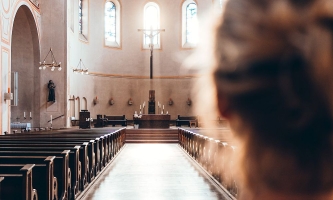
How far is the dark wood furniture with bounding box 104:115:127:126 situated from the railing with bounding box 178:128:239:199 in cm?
1145

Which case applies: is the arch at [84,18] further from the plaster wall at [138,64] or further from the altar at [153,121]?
the altar at [153,121]

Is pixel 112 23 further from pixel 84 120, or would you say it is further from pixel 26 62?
pixel 84 120

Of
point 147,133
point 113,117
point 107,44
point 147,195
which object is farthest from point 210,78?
point 107,44

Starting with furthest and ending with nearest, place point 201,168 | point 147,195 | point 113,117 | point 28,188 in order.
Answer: point 113,117, point 201,168, point 147,195, point 28,188

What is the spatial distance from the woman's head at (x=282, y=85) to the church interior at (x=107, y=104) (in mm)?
63

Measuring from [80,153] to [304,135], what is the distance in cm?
577

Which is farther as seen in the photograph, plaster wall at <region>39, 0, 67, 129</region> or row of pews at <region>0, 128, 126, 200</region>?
plaster wall at <region>39, 0, 67, 129</region>

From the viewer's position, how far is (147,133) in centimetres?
1769

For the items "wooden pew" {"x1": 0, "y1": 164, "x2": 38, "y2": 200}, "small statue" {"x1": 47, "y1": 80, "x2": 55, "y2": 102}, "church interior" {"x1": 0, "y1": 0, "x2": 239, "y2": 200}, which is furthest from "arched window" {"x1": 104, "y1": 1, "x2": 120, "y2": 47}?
"wooden pew" {"x1": 0, "y1": 164, "x2": 38, "y2": 200}

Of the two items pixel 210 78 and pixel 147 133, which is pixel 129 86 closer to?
pixel 147 133

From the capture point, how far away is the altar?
63.6 feet

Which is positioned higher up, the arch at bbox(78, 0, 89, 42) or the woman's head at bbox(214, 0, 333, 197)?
the arch at bbox(78, 0, 89, 42)

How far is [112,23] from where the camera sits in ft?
81.2

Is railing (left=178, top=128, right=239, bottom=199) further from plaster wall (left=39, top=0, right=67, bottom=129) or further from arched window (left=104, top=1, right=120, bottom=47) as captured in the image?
arched window (left=104, top=1, right=120, bottom=47)
